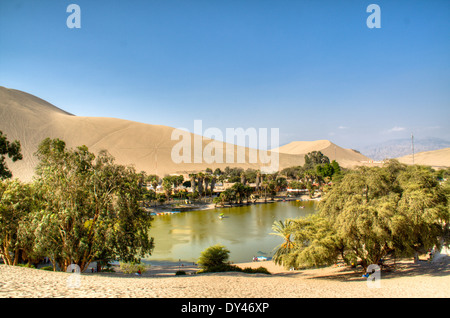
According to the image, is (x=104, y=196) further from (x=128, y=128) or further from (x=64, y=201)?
(x=128, y=128)

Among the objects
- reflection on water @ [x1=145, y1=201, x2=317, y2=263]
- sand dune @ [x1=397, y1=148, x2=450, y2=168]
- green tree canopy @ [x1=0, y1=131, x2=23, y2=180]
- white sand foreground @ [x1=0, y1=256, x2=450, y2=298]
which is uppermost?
sand dune @ [x1=397, y1=148, x2=450, y2=168]

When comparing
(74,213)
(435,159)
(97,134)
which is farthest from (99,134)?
(435,159)

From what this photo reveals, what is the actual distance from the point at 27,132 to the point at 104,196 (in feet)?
305

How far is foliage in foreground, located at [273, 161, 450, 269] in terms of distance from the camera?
14.0 meters

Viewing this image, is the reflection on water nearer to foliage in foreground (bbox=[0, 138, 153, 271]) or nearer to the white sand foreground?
foliage in foreground (bbox=[0, 138, 153, 271])

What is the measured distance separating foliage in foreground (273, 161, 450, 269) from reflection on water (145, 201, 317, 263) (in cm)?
927

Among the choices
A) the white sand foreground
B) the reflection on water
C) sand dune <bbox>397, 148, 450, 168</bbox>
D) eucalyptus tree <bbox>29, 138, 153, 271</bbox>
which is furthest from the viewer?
sand dune <bbox>397, 148, 450, 168</bbox>

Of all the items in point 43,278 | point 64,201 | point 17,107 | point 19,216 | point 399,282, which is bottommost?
point 399,282

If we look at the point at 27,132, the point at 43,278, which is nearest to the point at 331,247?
the point at 43,278

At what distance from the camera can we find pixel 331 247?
14.4 meters

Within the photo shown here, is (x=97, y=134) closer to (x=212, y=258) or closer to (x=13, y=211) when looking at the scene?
(x=13, y=211)

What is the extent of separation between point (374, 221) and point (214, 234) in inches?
797

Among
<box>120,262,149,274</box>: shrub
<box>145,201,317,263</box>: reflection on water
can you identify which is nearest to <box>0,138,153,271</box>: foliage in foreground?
<box>120,262,149,274</box>: shrub
